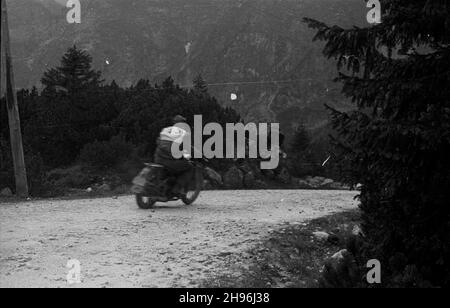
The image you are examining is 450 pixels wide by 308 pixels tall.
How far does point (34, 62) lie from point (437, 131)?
72041 mm

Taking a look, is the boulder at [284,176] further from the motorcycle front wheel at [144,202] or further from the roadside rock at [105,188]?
the motorcycle front wheel at [144,202]

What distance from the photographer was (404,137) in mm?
4789

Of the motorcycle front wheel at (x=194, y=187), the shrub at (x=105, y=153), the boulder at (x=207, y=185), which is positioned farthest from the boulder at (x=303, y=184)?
the motorcycle front wheel at (x=194, y=187)

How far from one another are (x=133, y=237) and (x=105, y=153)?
9.89 m

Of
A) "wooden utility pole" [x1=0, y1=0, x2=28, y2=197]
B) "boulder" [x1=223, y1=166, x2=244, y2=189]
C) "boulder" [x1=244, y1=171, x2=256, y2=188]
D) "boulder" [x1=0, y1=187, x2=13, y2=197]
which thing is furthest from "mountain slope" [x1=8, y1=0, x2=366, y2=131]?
"boulder" [x1=0, y1=187, x2=13, y2=197]

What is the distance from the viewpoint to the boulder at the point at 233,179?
16798 millimetres

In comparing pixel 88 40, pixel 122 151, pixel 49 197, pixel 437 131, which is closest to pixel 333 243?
pixel 437 131

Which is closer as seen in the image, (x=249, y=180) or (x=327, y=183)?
(x=249, y=180)

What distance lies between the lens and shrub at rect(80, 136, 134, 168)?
54.7 ft

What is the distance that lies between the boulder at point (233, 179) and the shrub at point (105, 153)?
3.50 metres

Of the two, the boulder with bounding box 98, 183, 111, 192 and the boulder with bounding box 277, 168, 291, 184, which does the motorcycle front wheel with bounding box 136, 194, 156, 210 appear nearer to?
the boulder with bounding box 98, 183, 111, 192

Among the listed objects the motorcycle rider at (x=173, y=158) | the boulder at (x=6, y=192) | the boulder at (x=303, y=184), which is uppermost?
the motorcycle rider at (x=173, y=158)

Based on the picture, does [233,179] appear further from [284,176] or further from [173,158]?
[173,158]

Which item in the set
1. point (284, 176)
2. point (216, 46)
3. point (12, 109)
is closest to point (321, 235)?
point (12, 109)
